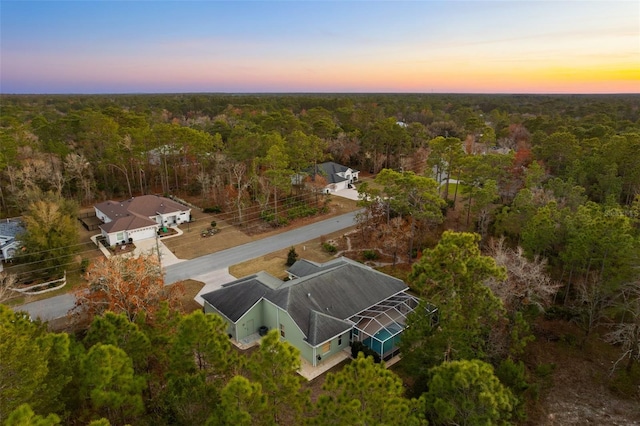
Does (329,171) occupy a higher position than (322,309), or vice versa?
(329,171)

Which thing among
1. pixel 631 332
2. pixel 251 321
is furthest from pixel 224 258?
pixel 631 332

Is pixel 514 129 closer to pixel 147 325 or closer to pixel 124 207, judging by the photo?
pixel 124 207

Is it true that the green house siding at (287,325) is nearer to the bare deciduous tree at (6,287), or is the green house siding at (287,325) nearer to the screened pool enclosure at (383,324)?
the screened pool enclosure at (383,324)

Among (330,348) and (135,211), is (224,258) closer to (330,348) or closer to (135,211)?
(135,211)

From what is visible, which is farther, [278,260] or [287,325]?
[278,260]

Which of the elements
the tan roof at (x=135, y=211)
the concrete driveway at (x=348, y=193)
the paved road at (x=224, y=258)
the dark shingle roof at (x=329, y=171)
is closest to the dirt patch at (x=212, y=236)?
the paved road at (x=224, y=258)

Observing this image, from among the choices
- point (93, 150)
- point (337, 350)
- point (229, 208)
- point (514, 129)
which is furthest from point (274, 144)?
point (514, 129)
